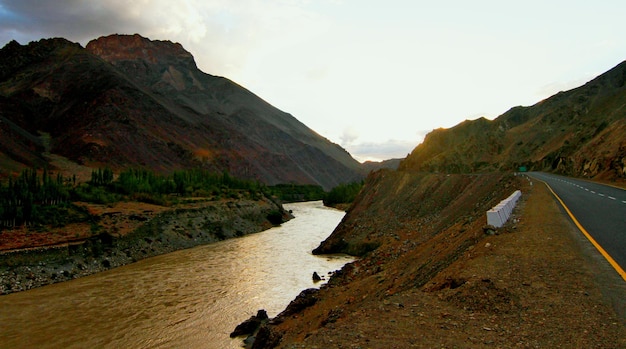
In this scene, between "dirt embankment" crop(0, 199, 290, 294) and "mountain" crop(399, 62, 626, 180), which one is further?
"mountain" crop(399, 62, 626, 180)

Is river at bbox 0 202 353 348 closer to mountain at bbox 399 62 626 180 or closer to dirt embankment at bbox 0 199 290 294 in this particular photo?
dirt embankment at bbox 0 199 290 294

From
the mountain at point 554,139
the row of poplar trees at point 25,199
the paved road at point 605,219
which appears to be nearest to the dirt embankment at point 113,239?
the row of poplar trees at point 25,199

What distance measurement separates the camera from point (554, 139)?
83250 mm

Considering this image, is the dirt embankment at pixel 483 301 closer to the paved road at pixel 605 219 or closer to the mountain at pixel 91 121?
the paved road at pixel 605 219

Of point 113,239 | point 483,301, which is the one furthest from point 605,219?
point 113,239

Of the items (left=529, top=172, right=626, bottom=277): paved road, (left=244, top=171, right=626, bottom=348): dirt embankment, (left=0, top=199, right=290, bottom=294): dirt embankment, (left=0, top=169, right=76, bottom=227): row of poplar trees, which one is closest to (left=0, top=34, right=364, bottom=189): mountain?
(left=0, top=169, right=76, bottom=227): row of poplar trees

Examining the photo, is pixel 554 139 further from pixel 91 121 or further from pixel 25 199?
pixel 91 121

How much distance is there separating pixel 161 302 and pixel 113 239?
1631 cm

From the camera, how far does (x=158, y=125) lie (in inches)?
5379

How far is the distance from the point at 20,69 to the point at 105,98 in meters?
45.1

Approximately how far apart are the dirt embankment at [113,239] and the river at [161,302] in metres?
1.55

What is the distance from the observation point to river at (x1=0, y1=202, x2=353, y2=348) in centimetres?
1786

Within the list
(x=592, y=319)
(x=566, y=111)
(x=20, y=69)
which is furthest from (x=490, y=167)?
(x=20, y=69)

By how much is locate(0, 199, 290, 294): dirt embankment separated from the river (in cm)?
155
